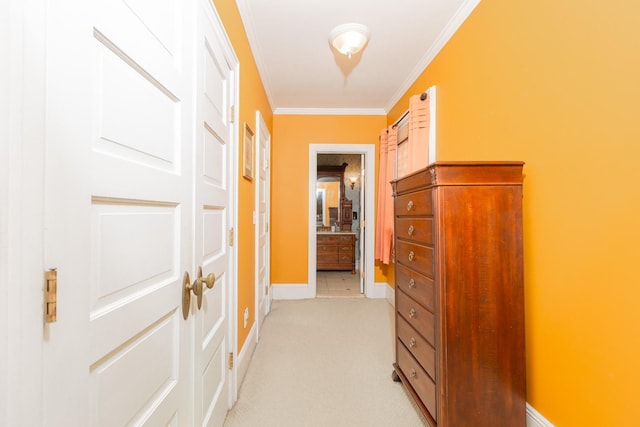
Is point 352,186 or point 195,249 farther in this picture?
point 352,186

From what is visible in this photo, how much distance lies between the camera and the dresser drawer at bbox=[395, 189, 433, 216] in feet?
4.66

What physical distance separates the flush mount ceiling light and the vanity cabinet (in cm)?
367

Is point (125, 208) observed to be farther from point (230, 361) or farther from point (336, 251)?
point (336, 251)

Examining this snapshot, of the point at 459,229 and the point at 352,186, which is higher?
the point at 352,186

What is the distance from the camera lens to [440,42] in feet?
7.52

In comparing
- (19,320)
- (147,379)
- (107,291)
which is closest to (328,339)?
(147,379)

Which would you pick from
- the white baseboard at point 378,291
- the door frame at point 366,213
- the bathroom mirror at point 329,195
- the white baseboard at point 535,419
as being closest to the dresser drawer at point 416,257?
the white baseboard at point 535,419

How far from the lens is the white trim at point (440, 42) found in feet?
6.25

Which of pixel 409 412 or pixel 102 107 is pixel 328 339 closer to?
pixel 409 412

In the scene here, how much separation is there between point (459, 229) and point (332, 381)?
1.40 metres

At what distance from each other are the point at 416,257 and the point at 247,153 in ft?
4.71

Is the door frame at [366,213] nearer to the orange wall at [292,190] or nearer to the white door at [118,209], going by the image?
the orange wall at [292,190]

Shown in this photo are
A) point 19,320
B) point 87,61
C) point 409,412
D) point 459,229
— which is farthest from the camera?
point 409,412

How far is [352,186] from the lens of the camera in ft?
21.1
